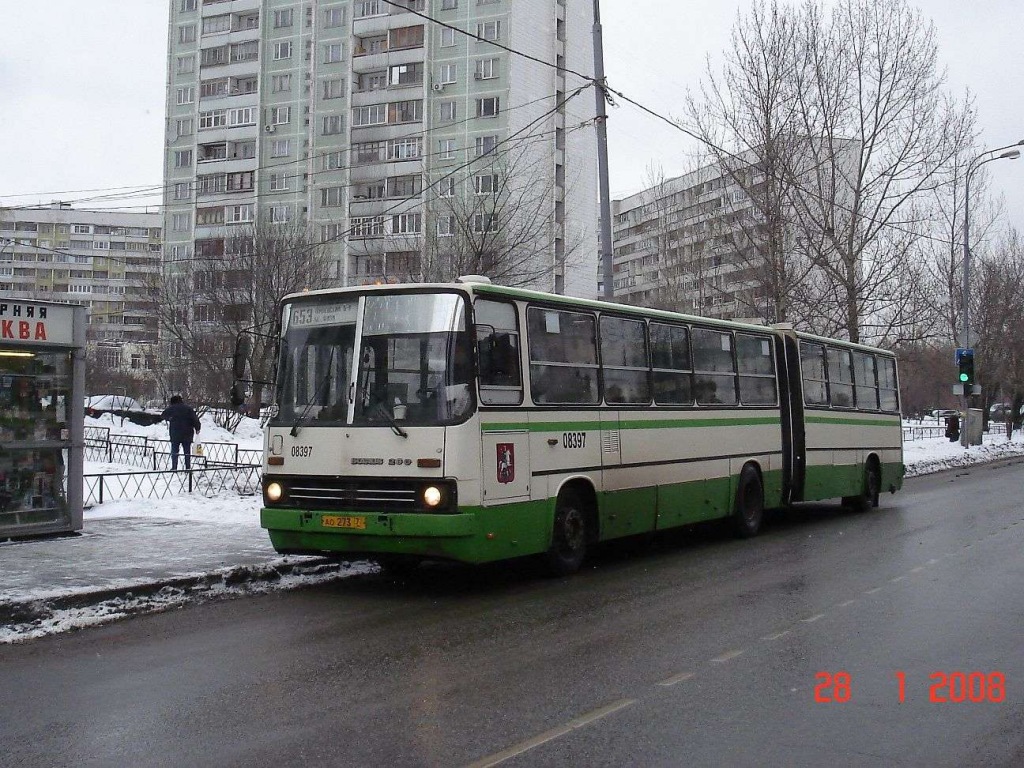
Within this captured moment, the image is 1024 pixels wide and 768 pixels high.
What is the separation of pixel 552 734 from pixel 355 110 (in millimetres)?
65858

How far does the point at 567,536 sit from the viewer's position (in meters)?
11.0

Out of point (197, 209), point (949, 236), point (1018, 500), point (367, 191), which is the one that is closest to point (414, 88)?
point (367, 191)

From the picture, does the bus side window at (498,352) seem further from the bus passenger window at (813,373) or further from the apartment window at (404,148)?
the apartment window at (404,148)

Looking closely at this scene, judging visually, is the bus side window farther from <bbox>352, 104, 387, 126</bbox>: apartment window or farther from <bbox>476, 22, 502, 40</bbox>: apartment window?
<bbox>352, 104, 387, 126</bbox>: apartment window

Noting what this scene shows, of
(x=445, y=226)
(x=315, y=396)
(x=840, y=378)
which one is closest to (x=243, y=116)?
(x=445, y=226)

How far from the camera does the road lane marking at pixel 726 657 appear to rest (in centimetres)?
707

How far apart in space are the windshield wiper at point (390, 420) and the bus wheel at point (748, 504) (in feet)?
21.0

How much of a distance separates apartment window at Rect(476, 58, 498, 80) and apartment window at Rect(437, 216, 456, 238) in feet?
101

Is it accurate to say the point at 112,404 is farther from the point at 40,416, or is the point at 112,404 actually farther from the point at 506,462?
the point at 506,462

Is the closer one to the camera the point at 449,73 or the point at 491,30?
the point at 491,30

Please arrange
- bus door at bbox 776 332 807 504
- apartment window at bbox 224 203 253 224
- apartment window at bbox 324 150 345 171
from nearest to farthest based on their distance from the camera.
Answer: bus door at bbox 776 332 807 504
apartment window at bbox 324 150 345 171
apartment window at bbox 224 203 253 224

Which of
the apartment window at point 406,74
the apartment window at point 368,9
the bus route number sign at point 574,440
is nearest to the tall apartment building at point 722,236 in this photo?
the bus route number sign at point 574,440

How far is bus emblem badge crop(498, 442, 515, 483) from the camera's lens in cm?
990

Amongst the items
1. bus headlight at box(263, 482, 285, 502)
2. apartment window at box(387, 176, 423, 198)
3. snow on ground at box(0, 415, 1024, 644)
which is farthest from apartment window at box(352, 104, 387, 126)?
bus headlight at box(263, 482, 285, 502)
